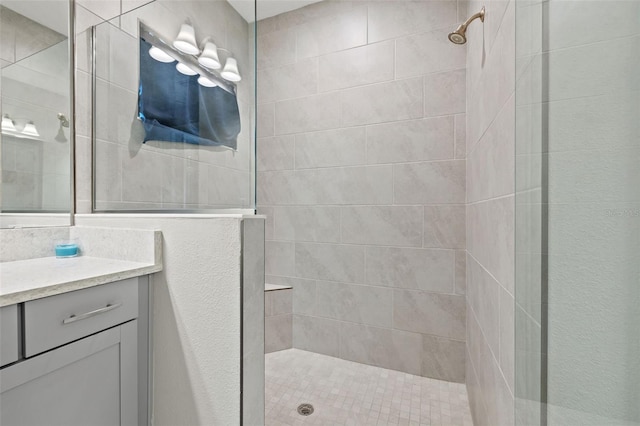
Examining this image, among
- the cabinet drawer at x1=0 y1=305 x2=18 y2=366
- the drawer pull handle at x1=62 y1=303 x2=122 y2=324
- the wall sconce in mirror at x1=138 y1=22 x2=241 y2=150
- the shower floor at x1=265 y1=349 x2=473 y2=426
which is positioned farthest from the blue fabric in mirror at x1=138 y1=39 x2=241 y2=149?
the shower floor at x1=265 y1=349 x2=473 y2=426

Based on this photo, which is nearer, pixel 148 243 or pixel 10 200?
pixel 148 243

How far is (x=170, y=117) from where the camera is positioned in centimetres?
126

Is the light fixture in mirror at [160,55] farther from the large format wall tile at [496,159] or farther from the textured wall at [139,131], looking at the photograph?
the large format wall tile at [496,159]

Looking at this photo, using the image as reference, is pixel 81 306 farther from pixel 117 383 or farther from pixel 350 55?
pixel 350 55

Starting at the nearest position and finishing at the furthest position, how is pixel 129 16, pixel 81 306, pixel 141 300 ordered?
pixel 81 306
pixel 141 300
pixel 129 16

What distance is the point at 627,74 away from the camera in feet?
1.22

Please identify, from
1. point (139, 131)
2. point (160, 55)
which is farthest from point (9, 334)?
point (160, 55)

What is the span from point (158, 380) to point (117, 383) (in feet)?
0.51

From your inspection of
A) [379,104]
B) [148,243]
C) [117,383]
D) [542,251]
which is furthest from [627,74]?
[379,104]

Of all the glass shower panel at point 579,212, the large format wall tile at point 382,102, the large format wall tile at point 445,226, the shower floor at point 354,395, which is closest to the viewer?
the glass shower panel at point 579,212

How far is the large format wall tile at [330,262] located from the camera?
6.66ft

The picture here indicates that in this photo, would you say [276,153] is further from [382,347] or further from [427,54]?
[382,347]

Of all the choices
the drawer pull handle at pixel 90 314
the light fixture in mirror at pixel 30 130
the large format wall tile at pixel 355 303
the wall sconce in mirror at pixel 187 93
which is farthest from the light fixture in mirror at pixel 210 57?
the large format wall tile at pixel 355 303

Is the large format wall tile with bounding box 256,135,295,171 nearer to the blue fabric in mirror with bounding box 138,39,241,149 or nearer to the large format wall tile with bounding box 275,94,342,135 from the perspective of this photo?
the large format wall tile with bounding box 275,94,342,135
